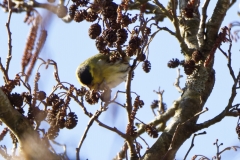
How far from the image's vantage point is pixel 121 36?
1.87m

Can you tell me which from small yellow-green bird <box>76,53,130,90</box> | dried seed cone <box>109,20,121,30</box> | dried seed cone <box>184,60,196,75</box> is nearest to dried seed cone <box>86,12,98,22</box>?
dried seed cone <box>109,20,121,30</box>

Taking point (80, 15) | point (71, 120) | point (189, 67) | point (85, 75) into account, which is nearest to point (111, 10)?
point (80, 15)

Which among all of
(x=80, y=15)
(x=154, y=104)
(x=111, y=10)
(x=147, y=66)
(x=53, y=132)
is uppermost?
(x=154, y=104)

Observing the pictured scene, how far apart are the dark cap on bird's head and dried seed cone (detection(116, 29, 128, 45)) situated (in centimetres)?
231

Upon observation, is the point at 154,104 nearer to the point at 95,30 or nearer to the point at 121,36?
the point at 95,30

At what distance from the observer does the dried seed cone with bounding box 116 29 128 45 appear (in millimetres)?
1866

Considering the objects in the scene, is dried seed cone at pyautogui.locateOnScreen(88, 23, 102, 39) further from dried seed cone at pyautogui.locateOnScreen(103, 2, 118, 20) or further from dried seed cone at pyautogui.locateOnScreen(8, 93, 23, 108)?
dried seed cone at pyautogui.locateOnScreen(8, 93, 23, 108)

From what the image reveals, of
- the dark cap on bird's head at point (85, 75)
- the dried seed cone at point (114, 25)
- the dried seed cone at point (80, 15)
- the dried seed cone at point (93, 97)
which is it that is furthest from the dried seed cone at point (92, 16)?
the dark cap on bird's head at point (85, 75)

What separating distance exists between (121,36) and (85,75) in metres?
2.46

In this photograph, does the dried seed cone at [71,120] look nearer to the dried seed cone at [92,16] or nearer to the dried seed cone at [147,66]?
the dried seed cone at [92,16]

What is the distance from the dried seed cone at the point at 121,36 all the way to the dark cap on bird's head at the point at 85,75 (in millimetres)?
2313

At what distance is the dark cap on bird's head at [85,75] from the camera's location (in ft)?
13.8

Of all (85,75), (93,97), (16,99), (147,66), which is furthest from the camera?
(85,75)

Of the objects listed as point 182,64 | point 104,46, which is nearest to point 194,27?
point 182,64
